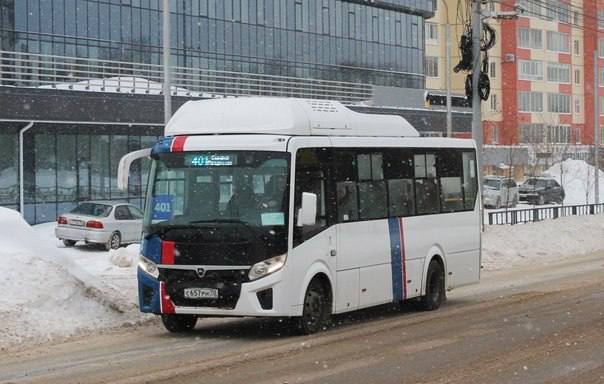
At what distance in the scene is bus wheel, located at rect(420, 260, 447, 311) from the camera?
17.8m

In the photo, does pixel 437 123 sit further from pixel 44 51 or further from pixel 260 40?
pixel 44 51

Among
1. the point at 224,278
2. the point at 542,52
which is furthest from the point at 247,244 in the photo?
the point at 542,52

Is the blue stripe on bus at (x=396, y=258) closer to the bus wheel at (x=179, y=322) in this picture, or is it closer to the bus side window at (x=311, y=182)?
the bus side window at (x=311, y=182)

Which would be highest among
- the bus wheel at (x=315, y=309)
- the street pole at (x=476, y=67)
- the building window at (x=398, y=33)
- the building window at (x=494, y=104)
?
the building window at (x=398, y=33)

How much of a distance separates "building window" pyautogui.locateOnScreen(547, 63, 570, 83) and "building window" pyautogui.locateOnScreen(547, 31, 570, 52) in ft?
4.43

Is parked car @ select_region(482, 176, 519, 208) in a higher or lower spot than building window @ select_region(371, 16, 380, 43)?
lower

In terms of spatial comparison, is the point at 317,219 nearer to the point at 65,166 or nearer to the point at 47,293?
the point at 47,293

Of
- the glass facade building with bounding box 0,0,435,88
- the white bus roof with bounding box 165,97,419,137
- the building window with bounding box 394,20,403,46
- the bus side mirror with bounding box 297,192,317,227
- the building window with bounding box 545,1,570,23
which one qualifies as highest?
the building window with bounding box 545,1,570,23

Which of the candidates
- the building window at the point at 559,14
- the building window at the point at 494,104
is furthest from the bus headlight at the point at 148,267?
the building window at the point at 559,14

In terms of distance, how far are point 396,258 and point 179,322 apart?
342 centimetres

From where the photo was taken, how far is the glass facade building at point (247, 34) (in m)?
48.5

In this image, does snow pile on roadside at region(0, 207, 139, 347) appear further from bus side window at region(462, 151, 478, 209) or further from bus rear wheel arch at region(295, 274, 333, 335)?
bus side window at region(462, 151, 478, 209)

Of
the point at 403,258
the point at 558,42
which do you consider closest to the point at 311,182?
the point at 403,258

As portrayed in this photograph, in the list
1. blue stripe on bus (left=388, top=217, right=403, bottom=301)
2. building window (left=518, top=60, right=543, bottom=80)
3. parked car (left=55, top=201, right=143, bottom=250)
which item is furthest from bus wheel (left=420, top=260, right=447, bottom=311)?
building window (left=518, top=60, right=543, bottom=80)
